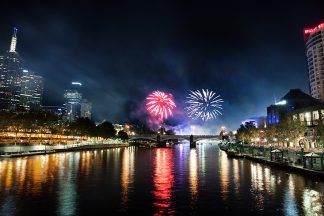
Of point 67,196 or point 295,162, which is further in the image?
point 295,162

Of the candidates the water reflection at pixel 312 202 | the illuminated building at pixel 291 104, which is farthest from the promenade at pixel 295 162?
the illuminated building at pixel 291 104

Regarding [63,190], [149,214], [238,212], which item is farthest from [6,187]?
[238,212]

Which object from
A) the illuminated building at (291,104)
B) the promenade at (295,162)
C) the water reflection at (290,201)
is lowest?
the water reflection at (290,201)

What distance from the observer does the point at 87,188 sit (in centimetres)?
3119

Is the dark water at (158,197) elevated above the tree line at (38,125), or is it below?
below

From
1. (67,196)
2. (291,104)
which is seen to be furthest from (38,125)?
(291,104)

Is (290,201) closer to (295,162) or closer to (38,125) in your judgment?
(295,162)

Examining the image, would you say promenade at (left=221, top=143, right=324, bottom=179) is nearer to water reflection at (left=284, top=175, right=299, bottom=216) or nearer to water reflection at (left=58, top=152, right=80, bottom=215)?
water reflection at (left=284, top=175, right=299, bottom=216)

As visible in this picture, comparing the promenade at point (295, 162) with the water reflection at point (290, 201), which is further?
the promenade at point (295, 162)

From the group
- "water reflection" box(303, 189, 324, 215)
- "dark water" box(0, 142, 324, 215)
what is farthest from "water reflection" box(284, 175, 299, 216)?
"water reflection" box(303, 189, 324, 215)

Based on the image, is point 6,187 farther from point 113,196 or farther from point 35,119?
point 35,119

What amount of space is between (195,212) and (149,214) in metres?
3.23

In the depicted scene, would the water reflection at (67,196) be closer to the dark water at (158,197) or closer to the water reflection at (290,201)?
the dark water at (158,197)

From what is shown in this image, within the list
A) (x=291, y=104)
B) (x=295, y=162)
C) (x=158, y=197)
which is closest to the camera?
(x=158, y=197)
